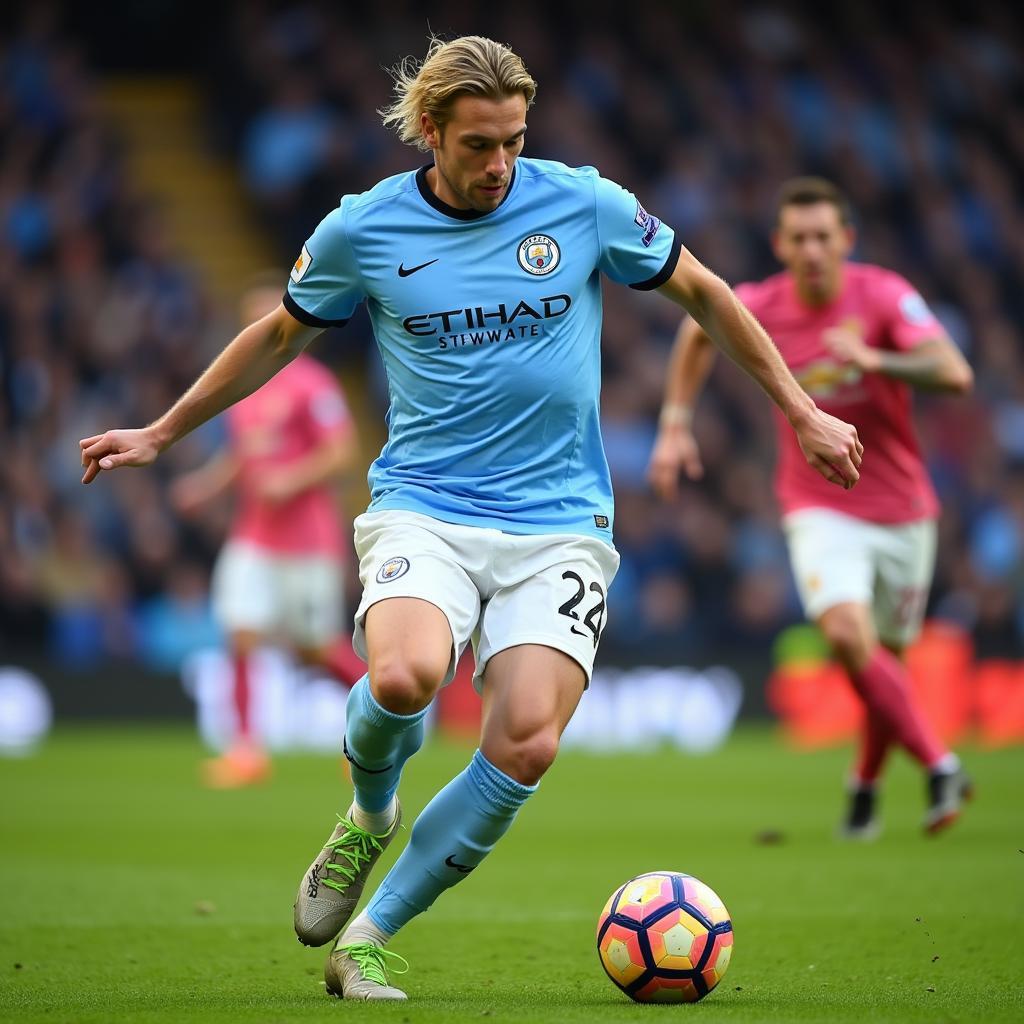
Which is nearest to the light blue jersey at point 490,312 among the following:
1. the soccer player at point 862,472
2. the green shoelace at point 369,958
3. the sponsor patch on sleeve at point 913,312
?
the green shoelace at point 369,958

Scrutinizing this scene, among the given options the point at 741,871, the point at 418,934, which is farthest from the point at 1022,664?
the point at 418,934

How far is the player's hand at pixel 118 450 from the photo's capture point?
4.86 m

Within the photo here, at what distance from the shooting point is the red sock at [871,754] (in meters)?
8.60

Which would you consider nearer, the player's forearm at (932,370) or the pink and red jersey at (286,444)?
the player's forearm at (932,370)

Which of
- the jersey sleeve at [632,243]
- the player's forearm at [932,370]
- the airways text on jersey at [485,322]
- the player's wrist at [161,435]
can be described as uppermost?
the player's forearm at [932,370]

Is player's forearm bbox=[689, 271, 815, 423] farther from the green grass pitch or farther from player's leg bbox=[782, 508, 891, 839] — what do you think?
player's leg bbox=[782, 508, 891, 839]

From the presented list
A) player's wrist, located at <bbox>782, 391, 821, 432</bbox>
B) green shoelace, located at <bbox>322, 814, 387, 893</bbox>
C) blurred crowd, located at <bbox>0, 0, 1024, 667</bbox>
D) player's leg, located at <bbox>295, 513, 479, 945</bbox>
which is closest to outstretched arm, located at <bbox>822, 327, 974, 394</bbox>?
player's wrist, located at <bbox>782, 391, 821, 432</bbox>

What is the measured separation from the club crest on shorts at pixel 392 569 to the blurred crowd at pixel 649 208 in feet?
37.9

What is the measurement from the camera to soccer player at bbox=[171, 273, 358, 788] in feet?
38.3

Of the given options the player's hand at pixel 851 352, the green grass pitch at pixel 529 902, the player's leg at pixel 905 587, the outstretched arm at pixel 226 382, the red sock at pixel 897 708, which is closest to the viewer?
the green grass pitch at pixel 529 902

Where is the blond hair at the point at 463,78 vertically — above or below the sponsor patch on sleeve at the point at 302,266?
above

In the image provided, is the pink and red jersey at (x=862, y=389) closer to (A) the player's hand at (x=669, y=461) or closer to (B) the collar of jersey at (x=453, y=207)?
(A) the player's hand at (x=669, y=461)

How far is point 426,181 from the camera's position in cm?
495

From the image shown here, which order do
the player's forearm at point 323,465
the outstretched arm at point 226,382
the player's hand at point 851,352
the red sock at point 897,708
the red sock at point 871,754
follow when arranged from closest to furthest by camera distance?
1. the outstretched arm at point 226,382
2. the player's hand at point 851,352
3. the red sock at point 897,708
4. the red sock at point 871,754
5. the player's forearm at point 323,465
